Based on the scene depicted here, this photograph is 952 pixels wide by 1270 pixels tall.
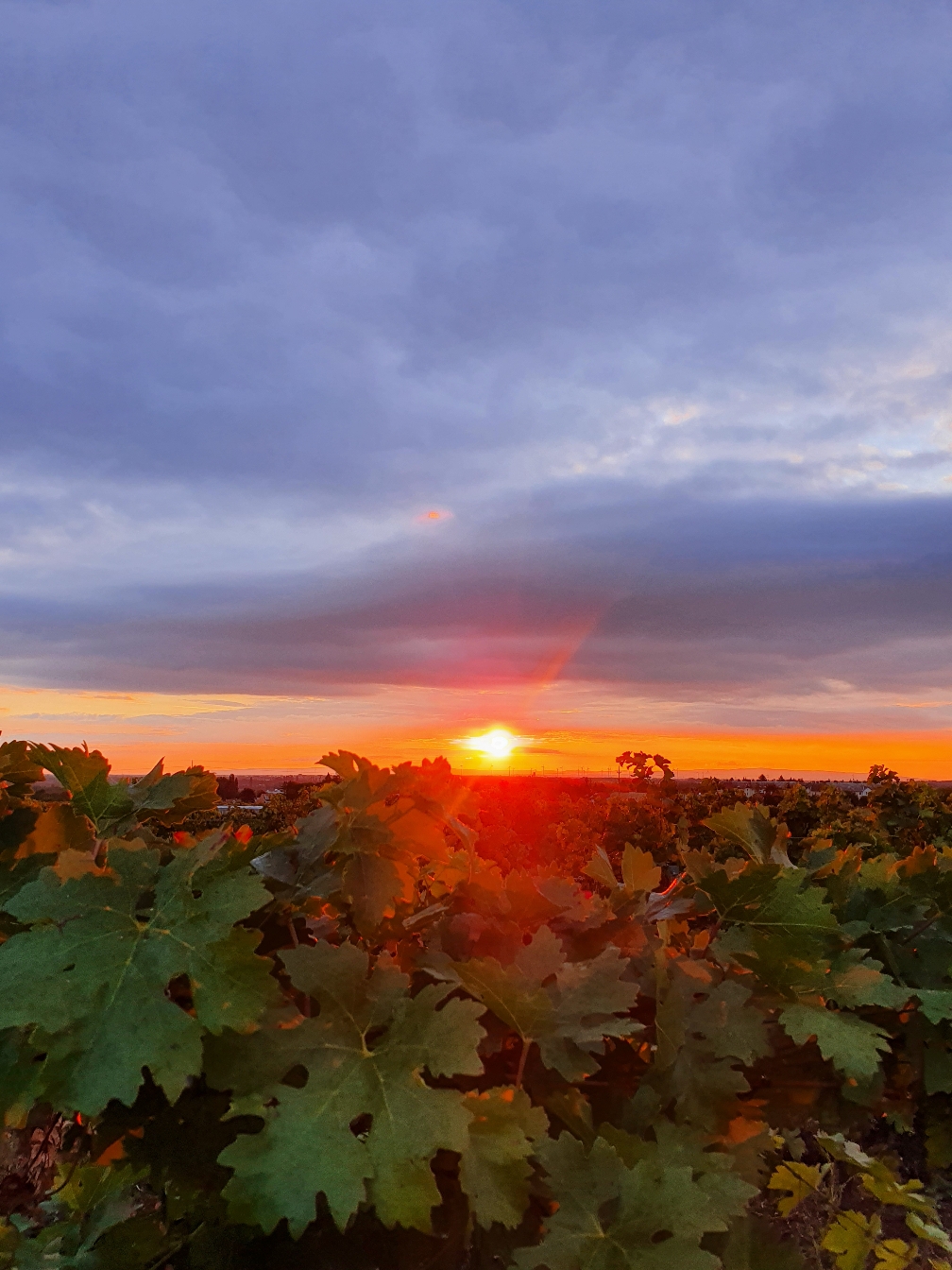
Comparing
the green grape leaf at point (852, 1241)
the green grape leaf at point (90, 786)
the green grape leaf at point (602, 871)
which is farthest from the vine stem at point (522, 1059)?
the green grape leaf at point (852, 1241)

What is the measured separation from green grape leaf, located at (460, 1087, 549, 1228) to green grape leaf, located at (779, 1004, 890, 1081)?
66 cm

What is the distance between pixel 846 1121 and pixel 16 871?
1.80 m

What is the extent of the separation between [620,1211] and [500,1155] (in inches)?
8.5

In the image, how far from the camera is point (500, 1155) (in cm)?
145

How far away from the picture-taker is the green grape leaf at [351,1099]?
53.7 inches

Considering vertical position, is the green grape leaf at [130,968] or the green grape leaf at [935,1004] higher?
the green grape leaf at [130,968]

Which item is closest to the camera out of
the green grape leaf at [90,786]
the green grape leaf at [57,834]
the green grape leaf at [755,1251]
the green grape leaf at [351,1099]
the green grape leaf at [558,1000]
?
the green grape leaf at [351,1099]

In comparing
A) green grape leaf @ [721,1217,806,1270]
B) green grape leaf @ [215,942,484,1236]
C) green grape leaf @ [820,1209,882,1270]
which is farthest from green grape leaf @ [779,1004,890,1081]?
green grape leaf @ [820,1209,882,1270]

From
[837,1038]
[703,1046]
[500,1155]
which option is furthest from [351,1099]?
[837,1038]

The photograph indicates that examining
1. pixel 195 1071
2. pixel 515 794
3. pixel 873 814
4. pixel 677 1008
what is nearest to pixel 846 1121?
pixel 677 1008

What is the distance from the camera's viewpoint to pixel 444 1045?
150 centimetres

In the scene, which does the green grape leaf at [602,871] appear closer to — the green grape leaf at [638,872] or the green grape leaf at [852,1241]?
the green grape leaf at [638,872]

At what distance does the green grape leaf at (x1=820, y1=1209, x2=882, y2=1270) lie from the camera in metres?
3.23

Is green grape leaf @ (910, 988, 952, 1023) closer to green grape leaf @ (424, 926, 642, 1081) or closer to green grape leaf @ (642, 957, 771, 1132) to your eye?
green grape leaf @ (642, 957, 771, 1132)
